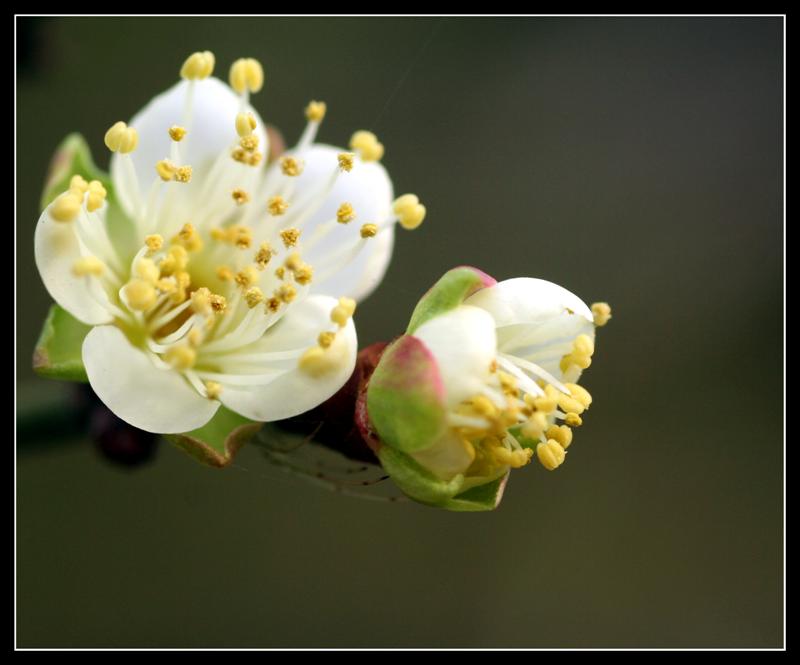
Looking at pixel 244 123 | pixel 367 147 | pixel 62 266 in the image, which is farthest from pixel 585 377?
pixel 62 266

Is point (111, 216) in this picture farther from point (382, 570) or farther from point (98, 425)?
point (382, 570)

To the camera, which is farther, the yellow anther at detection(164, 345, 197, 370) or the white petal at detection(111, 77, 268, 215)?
the white petal at detection(111, 77, 268, 215)

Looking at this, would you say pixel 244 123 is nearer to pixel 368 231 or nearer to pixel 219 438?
pixel 368 231

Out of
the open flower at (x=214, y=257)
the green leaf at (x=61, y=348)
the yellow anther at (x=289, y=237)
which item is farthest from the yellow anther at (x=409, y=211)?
the green leaf at (x=61, y=348)

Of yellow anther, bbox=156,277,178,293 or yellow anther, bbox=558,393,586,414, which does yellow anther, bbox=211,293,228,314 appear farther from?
yellow anther, bbox=558,393,586,414

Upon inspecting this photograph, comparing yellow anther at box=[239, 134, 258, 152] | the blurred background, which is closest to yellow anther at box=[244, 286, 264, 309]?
yellow anther at box=[239, 134, 258, 152]

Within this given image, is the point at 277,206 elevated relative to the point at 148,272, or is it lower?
elevated
